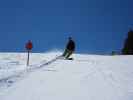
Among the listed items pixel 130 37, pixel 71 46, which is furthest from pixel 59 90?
pixel 130 37

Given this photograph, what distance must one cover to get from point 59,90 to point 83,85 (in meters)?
1.04

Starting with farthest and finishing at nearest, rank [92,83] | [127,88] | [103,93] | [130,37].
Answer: [130,37], [92,83], [127,88], [103,93]

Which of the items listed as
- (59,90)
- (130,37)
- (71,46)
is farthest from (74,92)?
(130,37)

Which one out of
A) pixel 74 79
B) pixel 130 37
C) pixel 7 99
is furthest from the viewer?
pixel 130 37

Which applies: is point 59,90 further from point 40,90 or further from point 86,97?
point 86,97

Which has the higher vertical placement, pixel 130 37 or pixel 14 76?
pixel 130 37

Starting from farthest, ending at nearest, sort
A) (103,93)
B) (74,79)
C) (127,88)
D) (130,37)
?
1. (130,37)
2. (74,79)
3. (127,88)
4. (103,93)

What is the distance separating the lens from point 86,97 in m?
Answer: 7.09

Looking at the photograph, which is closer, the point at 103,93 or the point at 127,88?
the point at 103,93

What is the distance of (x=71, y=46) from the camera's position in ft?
71.4

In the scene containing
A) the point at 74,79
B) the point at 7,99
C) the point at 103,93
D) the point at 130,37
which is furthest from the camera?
the point at 130,37

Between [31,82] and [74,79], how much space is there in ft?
5.03

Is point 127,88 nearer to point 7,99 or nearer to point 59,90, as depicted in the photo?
point 59,90

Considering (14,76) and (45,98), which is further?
(14,76)
